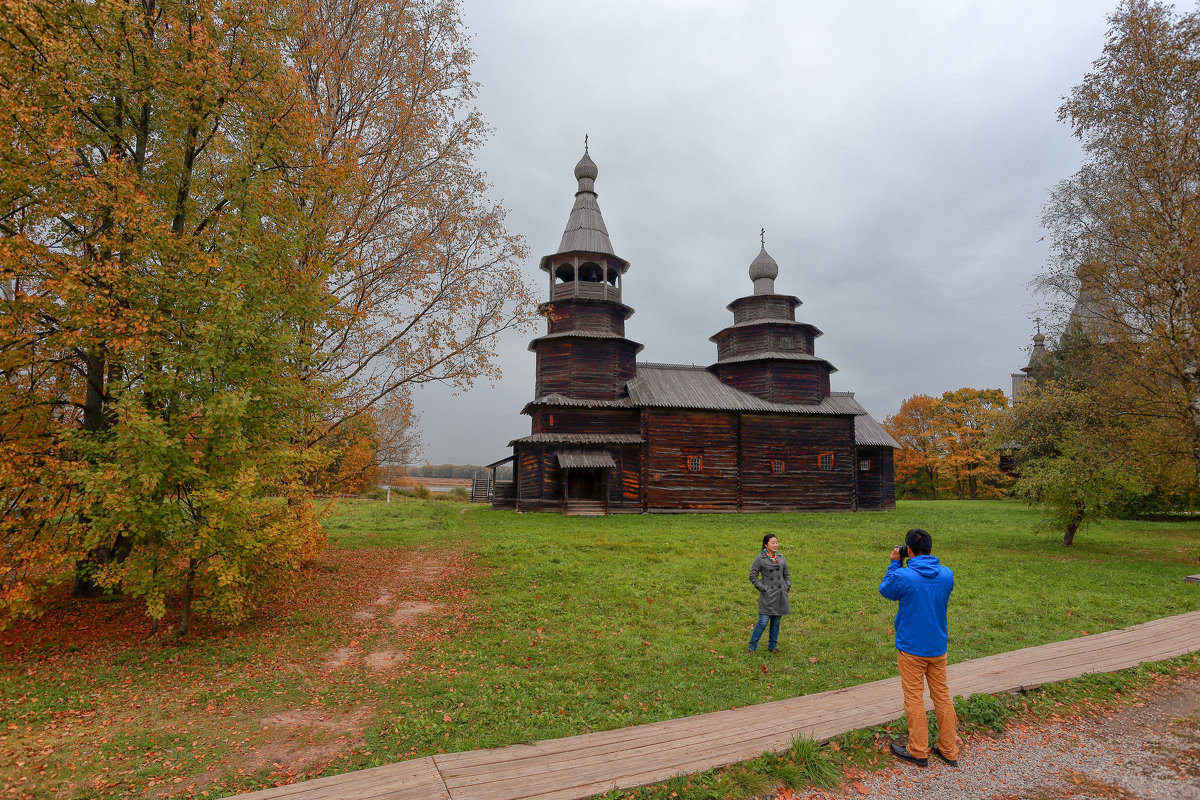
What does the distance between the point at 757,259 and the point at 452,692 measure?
34903 millimetres

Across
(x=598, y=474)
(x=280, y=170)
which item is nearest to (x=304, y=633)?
(x=280, y=170)

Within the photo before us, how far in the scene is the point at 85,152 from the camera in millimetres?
8297

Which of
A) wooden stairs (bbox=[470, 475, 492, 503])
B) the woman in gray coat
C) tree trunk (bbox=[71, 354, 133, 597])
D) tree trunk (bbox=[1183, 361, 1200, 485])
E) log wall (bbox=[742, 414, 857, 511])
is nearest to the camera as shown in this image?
the woman in gray coat

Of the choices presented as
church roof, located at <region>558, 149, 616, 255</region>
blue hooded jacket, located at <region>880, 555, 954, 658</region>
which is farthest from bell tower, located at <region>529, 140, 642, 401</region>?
blue hooded jacket, located at <region>880, 555, 954, 658</region>

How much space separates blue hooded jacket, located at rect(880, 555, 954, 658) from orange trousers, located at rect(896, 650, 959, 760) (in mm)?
128

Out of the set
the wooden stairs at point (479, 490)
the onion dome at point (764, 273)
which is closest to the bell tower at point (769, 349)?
the onion dome at point (764, 273)

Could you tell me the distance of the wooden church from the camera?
94.3 feet

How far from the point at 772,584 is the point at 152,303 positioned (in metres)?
9.93

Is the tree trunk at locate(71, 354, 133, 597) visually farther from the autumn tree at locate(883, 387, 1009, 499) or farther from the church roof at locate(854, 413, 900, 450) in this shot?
the autumn tree at locate(883, 387, 1009, 499)

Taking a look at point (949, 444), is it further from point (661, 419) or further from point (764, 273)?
point (661, 419)

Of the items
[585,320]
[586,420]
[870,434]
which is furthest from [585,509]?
[870,434]

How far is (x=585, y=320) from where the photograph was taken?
3120 cm

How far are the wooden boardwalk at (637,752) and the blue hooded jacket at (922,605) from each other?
1.18 meters

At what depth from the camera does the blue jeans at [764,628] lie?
8.06 m
